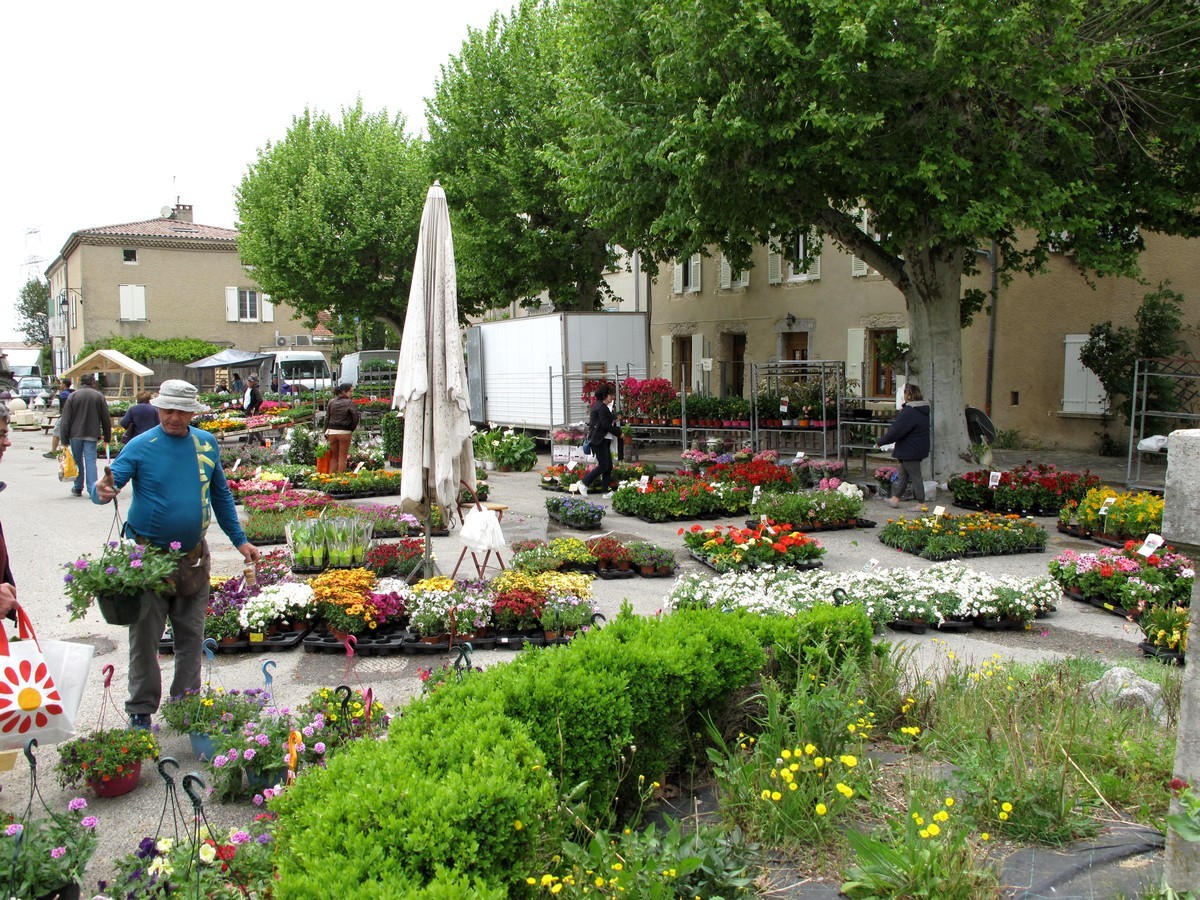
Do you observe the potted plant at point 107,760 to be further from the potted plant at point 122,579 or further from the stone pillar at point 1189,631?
the stone pillar at point 1189,631

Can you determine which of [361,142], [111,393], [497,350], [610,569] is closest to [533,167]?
[497,350]

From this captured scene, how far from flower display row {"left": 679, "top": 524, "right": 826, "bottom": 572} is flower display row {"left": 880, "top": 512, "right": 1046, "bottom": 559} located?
135 centimetres

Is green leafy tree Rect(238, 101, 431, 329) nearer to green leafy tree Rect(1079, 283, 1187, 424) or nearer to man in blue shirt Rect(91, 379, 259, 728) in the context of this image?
green leafy tree Rect(1079, 283, 1187, 424)

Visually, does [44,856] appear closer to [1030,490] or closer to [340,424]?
[1030,490]

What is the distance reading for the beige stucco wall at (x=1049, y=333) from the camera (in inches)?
735

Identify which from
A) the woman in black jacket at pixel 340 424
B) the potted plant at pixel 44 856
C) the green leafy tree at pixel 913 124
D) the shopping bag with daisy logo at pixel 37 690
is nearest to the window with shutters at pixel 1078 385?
the green leafy tree at pixel 913 124

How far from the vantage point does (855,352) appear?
22.4 metres

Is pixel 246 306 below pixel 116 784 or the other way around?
the other way around

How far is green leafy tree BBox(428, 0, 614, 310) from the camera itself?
73.1 feet

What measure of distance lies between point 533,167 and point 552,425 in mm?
6177

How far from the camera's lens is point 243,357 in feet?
114

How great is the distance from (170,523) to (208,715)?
108 centimetres

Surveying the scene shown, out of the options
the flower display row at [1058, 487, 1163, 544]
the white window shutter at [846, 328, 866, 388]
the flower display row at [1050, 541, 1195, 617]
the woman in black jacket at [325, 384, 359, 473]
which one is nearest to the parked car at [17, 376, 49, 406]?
the woman in black jacket at [325, 384, 359, 473]

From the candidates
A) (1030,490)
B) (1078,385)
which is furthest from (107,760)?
(1078,385)
